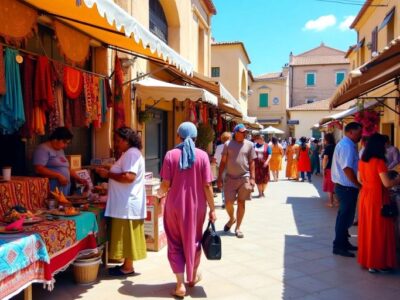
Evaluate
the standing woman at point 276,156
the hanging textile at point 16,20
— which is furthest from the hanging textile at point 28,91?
the standing woman at point 276,156

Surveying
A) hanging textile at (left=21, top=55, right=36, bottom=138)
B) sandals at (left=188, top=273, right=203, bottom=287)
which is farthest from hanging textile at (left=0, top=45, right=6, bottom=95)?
sandals at (left=188, top=273, right=203, bottom=287)

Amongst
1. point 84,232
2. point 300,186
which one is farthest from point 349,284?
point 300,186

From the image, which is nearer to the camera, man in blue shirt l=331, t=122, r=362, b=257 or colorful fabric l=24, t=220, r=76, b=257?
colorful fabric l=24, t=220, r=76, b=257

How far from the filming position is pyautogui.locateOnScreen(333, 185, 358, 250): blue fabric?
5.29 metres

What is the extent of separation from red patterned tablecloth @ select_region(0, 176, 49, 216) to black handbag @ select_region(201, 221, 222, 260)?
6.04ft

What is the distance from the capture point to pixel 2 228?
3.31 meters

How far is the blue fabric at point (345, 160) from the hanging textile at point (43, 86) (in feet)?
12.1

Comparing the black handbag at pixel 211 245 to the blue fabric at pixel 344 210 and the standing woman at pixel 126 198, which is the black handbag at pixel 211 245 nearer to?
the standing woman at pixel 126 198

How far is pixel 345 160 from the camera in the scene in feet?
16.8

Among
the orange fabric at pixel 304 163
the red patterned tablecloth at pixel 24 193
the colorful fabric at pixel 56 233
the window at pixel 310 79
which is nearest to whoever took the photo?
the colorful fabric at pixel 56 233

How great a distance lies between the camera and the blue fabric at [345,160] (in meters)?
5.10

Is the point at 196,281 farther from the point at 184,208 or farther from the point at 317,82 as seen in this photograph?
the point at 317,82

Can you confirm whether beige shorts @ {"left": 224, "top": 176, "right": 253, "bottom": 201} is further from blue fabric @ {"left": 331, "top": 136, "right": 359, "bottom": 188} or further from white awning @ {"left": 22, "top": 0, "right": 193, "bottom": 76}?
white awning @ {"left": 22, "top": 0, "right": 193, "bottom": 76}

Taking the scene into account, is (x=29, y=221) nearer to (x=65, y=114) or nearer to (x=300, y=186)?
(x=65, y=114)
